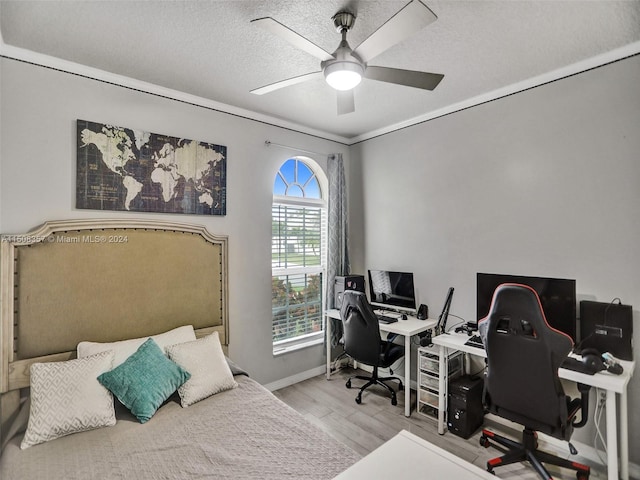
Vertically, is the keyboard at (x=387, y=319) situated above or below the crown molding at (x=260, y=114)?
below

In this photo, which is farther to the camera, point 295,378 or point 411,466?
point 295,378

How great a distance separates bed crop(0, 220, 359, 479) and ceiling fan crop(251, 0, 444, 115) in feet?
5.31

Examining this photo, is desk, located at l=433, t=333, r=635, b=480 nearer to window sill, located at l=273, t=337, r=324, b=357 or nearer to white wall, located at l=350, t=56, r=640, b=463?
white wall, located at l=350, t=56, r=640, b=463

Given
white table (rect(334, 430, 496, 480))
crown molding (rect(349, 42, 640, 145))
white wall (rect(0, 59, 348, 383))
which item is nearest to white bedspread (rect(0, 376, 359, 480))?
white table (rect(334, 430, 496, 480))

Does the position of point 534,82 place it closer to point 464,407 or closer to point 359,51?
point 359,51

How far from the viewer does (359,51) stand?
1588mm

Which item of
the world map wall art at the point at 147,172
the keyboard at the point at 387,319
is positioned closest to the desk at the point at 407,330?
the keyboard at the point at 387,319

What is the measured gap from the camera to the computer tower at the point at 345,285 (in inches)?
138

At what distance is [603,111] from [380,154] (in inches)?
76.0

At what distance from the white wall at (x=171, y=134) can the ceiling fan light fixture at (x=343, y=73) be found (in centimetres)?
154

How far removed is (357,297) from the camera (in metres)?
2.91

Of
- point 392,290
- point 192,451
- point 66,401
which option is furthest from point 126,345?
point 392,290

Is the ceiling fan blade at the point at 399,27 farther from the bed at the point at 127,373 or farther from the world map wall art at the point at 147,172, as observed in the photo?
the bed at the point at 127,373

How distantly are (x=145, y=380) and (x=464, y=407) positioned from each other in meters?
2.24
